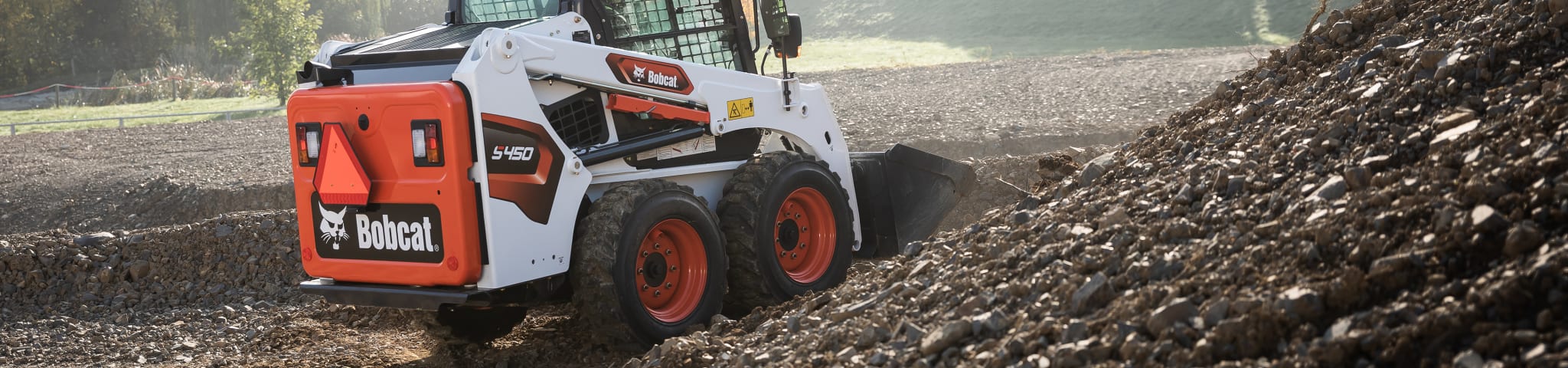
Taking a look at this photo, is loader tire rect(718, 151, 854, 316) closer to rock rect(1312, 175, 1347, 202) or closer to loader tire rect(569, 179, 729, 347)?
loader tire rect(569, 179, 729, 347)

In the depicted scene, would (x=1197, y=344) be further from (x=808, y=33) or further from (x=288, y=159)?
(x=808, y=33)

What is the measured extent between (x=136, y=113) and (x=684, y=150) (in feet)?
73.3

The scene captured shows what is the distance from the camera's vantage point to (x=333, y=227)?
17.2 feet

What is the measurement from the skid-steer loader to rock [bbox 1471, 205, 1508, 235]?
10.8 feet

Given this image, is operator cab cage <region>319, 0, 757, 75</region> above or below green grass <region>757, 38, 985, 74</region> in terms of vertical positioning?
above

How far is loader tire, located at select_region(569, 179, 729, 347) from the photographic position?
17.0 ft

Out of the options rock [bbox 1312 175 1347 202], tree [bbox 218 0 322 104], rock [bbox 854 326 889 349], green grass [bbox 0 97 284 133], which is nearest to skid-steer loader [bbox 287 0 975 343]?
rock [bbox 854 326 889 349]

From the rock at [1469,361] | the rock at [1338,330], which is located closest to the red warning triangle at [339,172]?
the rock at [1338,330]

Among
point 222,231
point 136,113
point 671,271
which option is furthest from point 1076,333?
point 136,113

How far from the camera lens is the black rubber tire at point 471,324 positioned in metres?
5.92

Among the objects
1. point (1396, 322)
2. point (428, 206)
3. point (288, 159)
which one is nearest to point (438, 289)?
point (428, 206)

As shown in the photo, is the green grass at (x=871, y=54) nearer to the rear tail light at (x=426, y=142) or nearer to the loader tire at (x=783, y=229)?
the loader tire at (x=783, y=229)

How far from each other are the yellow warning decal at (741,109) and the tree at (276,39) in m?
20.0

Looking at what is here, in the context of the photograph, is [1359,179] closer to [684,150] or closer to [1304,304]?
[1304,304]
